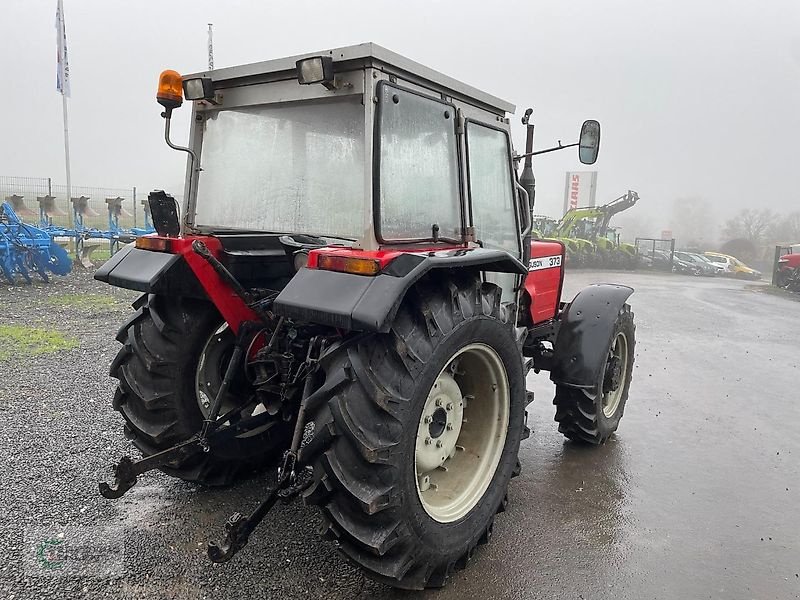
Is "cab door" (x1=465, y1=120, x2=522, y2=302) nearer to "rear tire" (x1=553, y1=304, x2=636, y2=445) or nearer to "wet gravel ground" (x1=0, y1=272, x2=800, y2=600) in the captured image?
"rear tire" (x1=553, y1=304, x2=636, y2=445)

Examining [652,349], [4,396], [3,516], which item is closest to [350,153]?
[3,516]

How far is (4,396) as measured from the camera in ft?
15.9

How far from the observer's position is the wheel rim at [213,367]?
3.18 m

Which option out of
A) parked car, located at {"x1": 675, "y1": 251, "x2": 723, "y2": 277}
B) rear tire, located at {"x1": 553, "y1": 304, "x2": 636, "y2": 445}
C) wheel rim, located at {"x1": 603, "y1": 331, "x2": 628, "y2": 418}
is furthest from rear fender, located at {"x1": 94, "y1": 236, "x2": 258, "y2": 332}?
parked car, located at {"x1": 675, "y1": 251, "x2": 723, "y2": 277}

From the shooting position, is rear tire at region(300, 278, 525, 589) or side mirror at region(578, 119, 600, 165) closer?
rear tire at region(300, 278, 525, 589)

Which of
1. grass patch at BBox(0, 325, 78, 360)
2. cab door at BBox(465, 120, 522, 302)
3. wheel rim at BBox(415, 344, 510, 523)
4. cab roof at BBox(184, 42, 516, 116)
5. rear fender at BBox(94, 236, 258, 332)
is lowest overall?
grass patch at BBox(0, 325, 78, 360)

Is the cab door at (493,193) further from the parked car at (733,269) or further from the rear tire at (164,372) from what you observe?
the parked car at (733,269)

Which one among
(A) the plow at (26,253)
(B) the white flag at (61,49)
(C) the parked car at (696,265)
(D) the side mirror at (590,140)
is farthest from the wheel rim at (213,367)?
(C) the parked car at (696,265)

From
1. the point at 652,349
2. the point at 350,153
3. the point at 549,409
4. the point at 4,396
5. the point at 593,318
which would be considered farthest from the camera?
the point at 652,349

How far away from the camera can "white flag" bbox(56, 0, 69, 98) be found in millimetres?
15898

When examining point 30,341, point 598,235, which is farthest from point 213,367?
point 598,235

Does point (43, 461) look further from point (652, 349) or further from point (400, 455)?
point (652, 349)

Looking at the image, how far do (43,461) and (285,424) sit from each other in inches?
65.6

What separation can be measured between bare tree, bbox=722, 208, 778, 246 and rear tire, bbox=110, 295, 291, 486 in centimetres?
3038
